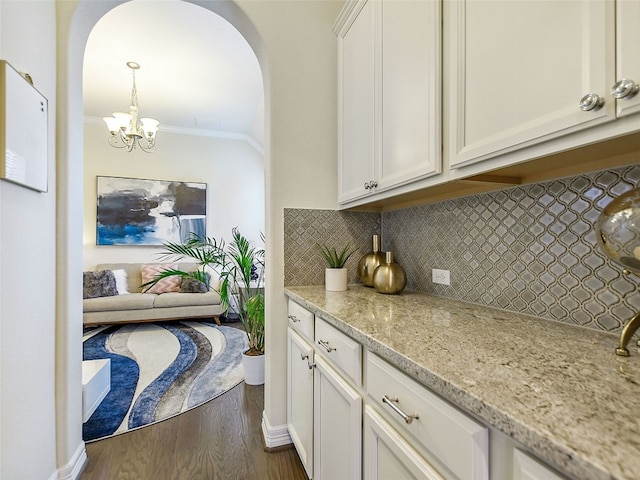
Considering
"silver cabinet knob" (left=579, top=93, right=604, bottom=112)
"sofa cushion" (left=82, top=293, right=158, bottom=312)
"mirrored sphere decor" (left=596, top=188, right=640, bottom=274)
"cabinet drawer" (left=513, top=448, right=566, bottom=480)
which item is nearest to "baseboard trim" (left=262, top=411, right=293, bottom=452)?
"cabinet drawer" (left=513, top=448, right=566, bottom=480)

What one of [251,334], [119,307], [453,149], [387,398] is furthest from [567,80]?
[119,307]

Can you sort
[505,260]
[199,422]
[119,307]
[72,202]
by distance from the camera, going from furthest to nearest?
[119,307], [199,422], [72,202], [505,260]

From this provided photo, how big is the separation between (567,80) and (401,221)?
1.19m

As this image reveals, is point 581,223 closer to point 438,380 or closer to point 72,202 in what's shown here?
point 438,380

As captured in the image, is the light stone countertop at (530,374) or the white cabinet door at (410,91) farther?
the white cabinet door at (410,91)

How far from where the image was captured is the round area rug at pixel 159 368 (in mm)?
2154

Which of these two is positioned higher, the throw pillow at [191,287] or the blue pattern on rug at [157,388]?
the throw pillow at [191,287]

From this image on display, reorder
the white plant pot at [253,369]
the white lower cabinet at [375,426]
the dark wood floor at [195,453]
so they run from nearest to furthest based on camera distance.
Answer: the white lower cabinet at [375,426] → the dark wood floor at [195,453] → the white plant pot at [253,369]

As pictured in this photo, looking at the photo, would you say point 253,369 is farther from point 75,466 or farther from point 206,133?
point 206,133

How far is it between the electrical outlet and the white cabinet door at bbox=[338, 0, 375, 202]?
0.51m

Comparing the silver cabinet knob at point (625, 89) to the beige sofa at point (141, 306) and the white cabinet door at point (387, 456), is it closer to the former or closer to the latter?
the white cabinet door at point (387, 456)

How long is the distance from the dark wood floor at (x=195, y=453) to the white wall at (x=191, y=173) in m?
3.66

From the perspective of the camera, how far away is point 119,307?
4207 millimetres

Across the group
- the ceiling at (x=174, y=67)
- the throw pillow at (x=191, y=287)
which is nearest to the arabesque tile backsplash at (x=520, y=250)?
the ceiling at (x=174, y=67)
